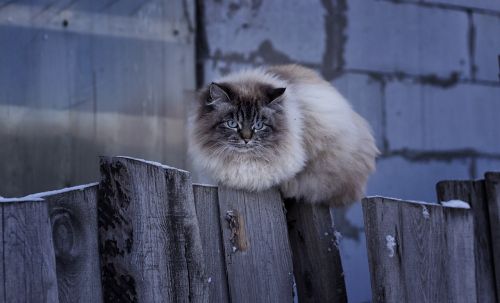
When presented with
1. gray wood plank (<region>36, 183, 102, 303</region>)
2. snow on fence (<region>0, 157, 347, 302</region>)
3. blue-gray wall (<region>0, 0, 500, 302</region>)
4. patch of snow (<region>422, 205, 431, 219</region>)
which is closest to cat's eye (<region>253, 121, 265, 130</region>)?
snow on fence (<region>0, 157, 347, 302</region>)

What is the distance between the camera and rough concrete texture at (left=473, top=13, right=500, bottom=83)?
485 cm

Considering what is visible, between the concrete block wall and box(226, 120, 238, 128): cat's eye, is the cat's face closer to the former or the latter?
box(226, 120, 238, 128): cat's eye

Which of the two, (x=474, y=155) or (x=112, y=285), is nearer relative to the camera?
(x=112, y=285)

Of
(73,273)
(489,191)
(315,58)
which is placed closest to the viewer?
(73,273)

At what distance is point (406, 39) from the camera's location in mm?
4641

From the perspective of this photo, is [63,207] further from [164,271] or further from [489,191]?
[489,191]

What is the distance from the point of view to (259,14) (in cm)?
418

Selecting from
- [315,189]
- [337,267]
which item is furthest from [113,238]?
[315,189]

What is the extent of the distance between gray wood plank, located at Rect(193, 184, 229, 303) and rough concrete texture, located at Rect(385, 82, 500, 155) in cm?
252

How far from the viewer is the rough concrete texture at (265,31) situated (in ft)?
13.3

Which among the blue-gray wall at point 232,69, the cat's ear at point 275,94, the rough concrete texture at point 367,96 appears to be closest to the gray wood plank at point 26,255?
the cat's ear at point 275,94

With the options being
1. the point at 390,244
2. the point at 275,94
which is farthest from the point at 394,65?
the point at 390,244

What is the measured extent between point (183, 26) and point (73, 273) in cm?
235

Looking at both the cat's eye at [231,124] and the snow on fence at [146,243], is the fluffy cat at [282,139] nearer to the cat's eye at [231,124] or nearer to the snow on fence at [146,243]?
the cat's eye at [231,124]
